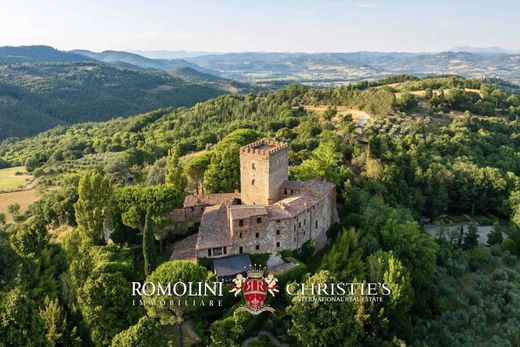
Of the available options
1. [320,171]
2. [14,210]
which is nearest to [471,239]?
[320,171]

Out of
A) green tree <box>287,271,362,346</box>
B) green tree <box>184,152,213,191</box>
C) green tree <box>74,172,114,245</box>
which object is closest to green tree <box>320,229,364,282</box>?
green tree <box>287,271,362,346</box>

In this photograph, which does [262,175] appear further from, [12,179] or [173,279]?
[12,179]

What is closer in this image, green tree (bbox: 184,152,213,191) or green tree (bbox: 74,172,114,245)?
green tree (bbox: 74,172,114,245)

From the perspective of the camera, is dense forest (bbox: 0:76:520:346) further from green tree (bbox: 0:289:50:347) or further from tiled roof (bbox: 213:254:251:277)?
tiled roof (bbox: 213:254:251:277)

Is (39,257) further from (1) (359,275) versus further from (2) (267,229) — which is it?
(1) (359,275)

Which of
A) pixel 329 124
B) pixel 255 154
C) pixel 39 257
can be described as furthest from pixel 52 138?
pixel 255 154

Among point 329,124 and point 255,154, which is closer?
point 255,154

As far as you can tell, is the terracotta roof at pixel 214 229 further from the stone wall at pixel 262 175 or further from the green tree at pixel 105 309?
the green tree at pixel 105 309
